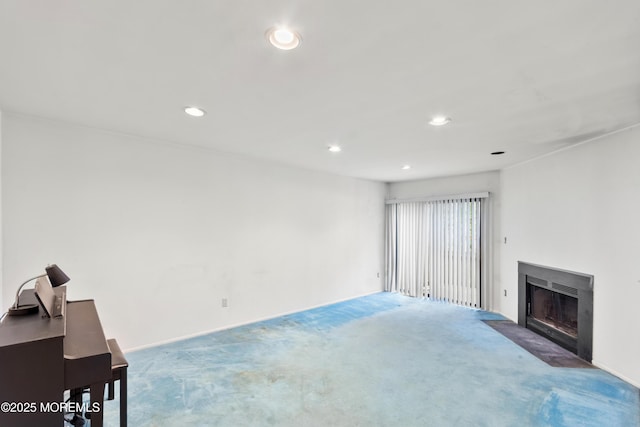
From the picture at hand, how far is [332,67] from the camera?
1799 millimetres

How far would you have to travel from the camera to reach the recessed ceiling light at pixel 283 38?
4.78ft

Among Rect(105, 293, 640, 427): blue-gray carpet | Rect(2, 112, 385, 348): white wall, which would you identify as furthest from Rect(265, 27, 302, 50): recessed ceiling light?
Rect(2, 112, 385, 348): white wall

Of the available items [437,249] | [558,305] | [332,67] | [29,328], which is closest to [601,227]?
[558,305]

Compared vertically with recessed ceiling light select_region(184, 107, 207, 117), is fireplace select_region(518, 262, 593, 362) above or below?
below

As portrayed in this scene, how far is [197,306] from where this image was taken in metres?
3.87

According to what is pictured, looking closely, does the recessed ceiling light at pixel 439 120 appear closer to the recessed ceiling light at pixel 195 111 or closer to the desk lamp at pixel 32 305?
the recessed ceiling light at pixel 195 111

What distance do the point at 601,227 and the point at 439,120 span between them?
210 cm

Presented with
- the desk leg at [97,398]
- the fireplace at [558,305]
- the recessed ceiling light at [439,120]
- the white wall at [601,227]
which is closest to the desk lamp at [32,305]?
the desk leg at [97,398]

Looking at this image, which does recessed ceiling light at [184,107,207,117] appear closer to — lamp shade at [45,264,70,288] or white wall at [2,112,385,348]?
white wall at [2,112,385,348]

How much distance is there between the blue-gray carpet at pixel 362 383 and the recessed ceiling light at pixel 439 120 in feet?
7.70

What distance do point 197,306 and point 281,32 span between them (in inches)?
136

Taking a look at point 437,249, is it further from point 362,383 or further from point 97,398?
point 97,398

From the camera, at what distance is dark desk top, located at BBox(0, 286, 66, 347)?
1.36 m

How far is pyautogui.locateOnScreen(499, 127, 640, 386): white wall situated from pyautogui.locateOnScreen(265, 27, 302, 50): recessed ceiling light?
3.26m
